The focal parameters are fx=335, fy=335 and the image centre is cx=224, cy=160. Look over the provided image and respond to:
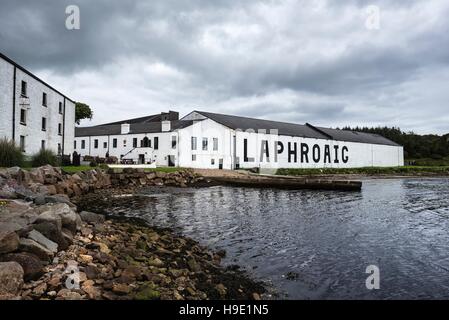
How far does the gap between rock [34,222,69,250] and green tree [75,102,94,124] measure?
57179 millimetres

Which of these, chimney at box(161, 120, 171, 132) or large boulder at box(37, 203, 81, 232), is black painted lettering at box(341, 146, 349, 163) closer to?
chimney at box(161, 120, 171, 132)

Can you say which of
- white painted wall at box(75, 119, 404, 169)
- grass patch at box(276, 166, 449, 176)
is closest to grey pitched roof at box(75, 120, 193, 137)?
white painted wall at box(75, 119, 404, 169)

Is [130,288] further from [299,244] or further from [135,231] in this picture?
[299,244]

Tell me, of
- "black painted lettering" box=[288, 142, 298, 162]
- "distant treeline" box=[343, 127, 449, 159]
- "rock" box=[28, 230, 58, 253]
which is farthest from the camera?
"distant treeline" box=[343, 127, 449, 159]

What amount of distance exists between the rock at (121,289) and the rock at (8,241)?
181cm

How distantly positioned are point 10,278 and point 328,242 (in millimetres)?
8743

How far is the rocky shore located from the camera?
5.21 m

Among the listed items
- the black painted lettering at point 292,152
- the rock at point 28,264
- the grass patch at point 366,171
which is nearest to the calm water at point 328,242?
the rock at point 28,264

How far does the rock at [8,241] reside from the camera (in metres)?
5.45

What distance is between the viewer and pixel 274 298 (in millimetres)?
6402

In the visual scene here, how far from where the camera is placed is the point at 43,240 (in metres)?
6.49

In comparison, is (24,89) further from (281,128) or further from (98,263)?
(281,128)
